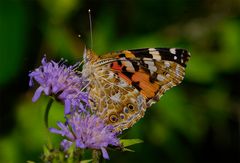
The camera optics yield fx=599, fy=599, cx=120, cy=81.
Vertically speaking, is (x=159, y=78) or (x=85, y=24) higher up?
(x=85, y=24)

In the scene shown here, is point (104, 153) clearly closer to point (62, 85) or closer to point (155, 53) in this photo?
point (62, 85)

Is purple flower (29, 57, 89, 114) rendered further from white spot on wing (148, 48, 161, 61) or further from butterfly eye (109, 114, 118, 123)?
white spot on wing (148, 48, 161, 61)

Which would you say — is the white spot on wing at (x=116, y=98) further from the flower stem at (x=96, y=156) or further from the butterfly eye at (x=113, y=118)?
the flower stem at (x=96, y=156)

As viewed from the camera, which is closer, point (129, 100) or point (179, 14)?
point (129, 100)

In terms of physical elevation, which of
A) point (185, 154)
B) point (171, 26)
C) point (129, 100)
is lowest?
point (185, 154)


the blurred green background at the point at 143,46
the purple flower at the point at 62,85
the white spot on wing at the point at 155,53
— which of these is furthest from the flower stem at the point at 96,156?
the blurred green background at the point at 143,46

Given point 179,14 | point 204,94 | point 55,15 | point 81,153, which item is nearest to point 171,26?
point 179,14

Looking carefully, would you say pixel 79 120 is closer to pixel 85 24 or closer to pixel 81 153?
pixel 81 153

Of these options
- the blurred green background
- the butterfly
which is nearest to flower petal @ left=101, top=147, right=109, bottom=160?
the butterfly
